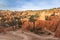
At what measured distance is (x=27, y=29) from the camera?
2264 cm

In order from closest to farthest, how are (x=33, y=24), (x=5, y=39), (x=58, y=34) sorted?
(x=5, y=39)
(x=58, y=34)
(x=33, y=24)

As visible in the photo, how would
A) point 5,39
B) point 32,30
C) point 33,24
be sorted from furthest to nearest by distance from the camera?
1. point 33,24
2. point 32,30
3. point 5,39

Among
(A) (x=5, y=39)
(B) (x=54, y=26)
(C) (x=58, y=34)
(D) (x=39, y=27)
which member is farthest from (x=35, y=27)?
(A) (x=5, y=39)

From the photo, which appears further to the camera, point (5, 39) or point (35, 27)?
point (35, 27)

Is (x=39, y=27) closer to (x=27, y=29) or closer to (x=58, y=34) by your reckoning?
(x=27, y=29)

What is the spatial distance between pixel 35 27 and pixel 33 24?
1023mm

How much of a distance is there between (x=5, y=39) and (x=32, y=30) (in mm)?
7003

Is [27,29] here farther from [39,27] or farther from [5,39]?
[5,39]

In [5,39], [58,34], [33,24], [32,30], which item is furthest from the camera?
[33,24]

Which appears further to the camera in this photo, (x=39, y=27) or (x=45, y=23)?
(x=45, y=23)

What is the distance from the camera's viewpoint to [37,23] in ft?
77.5

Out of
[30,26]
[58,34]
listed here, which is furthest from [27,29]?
[58,34]

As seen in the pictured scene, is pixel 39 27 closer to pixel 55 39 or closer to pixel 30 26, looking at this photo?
pixel 30 26

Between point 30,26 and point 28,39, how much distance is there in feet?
23.9
